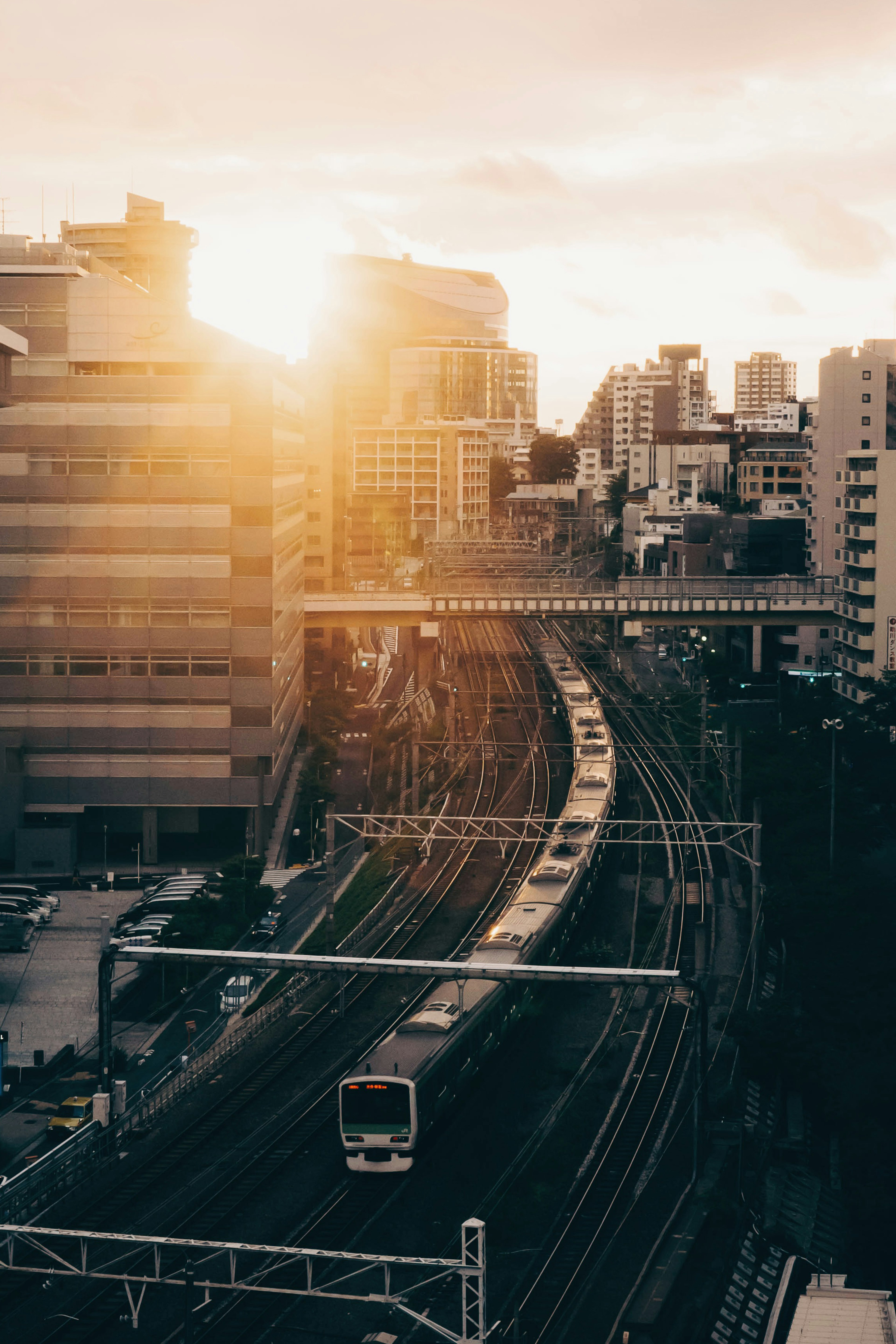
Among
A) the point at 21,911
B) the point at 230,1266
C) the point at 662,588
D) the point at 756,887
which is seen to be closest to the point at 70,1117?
the point at 230,1266

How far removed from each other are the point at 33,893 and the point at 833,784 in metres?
16.3

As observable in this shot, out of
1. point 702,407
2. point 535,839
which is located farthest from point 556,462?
point 535,839

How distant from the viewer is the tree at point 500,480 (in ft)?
470

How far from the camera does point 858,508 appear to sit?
4600 centimetres

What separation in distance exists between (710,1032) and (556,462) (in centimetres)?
12017

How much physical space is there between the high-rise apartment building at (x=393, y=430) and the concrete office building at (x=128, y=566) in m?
29.1

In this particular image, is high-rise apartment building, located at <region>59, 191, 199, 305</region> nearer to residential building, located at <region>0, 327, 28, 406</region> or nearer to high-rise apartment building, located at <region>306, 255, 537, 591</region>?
high-rise apartment building, located at <region>306, 255, 537, 591</region>

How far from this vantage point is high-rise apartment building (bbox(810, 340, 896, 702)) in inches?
1772

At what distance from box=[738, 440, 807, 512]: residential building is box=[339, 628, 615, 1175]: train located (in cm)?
5260

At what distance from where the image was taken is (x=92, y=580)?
32438 millimetres

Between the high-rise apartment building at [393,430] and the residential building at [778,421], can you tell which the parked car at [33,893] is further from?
the residential building at [778,421]

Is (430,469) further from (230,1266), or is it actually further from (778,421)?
(230,1266)

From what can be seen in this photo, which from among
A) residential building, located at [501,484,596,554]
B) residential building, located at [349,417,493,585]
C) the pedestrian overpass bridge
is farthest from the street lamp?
residential building, located at [501,484,596,554]

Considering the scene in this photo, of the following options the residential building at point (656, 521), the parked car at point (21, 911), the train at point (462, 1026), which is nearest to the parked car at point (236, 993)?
the train at point (462, 1026)
